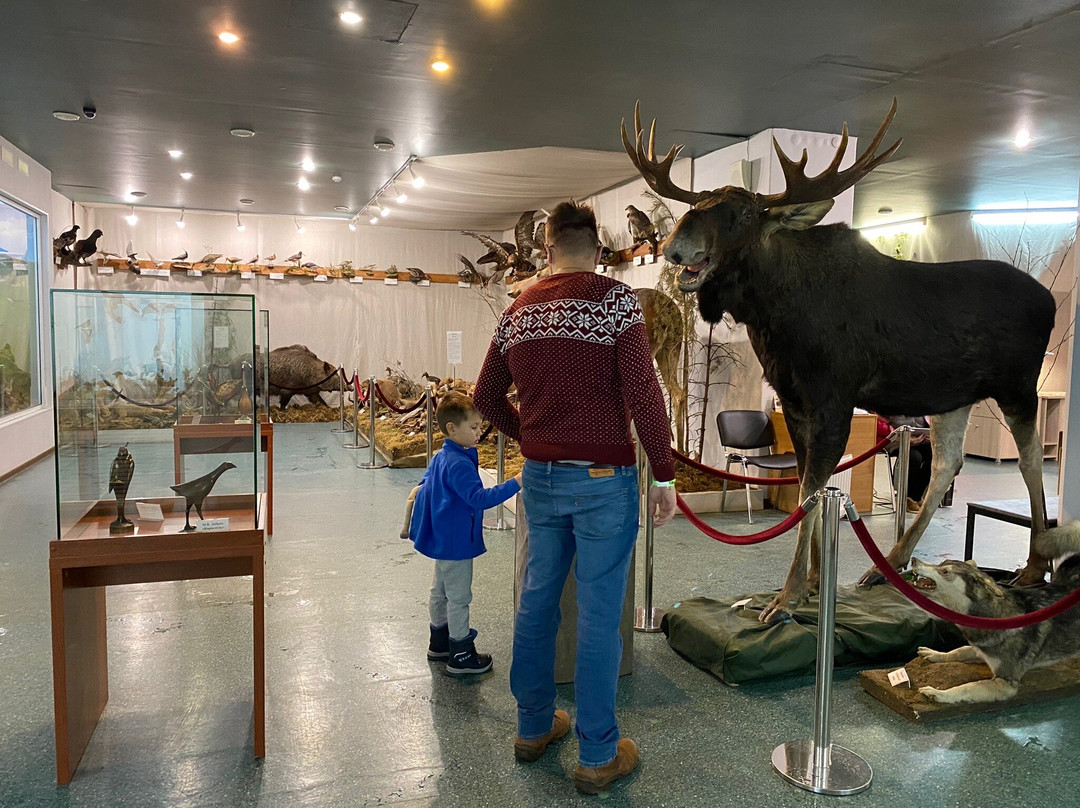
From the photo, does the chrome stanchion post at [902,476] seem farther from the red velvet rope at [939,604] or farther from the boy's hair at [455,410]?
the boy's hair at [455,410]

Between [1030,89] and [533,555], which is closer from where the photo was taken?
[533,555]

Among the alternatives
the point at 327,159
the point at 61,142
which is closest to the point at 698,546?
the point at 327,159

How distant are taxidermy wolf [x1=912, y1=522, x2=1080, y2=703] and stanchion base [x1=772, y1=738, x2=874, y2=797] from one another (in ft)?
1.97

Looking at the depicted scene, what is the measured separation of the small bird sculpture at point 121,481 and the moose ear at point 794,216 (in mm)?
2709

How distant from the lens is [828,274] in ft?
11.5

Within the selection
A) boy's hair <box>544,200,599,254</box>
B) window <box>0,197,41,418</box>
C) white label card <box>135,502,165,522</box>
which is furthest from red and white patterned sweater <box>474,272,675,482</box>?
window <box>0,197,41,418</box>

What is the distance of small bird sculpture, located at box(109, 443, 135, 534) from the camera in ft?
8.33

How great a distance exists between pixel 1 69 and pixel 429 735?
5609 millimetres

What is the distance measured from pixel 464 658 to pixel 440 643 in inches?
8.2

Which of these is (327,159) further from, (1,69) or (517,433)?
(517,433)

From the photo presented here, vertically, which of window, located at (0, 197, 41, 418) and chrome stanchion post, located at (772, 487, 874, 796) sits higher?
window, located at (0, 197, 41, 418)

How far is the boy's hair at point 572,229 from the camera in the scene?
2531mm

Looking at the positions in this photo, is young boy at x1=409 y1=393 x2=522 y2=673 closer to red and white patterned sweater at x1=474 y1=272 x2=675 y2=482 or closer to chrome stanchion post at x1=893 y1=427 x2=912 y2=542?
red and white patterned sweater at x1=474 y1=272 x2=675 y2=482

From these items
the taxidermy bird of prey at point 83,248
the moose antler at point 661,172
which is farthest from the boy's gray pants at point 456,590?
the taxidermy bird of prey at point 83,248
